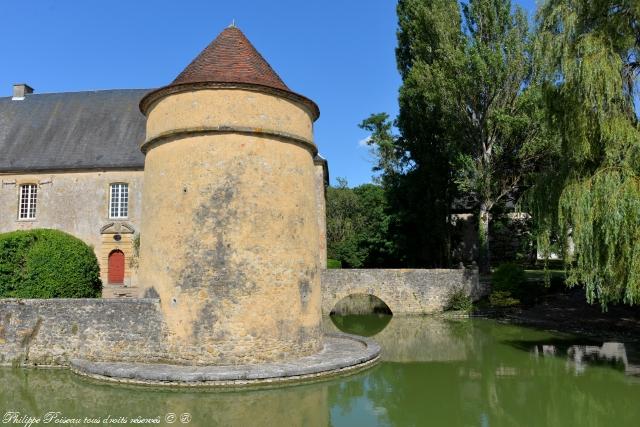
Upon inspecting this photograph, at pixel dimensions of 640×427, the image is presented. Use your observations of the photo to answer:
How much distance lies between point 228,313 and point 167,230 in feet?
6.62

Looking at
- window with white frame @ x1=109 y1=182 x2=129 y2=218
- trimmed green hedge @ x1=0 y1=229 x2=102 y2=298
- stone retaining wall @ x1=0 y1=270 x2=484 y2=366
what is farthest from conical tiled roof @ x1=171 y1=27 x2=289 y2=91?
window with white frame @ x1=109 y1=182 x2=129 y2=218

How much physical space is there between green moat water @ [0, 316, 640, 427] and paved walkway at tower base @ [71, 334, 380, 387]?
211mm

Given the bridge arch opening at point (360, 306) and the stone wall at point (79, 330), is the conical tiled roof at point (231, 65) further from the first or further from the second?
the bridge arch opening at point (360, 306)

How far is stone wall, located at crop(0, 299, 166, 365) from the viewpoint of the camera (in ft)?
33.2

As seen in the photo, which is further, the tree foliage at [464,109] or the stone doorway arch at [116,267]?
the stone doorway arch at [116,267]

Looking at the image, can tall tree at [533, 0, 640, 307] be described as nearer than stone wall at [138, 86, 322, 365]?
Yes

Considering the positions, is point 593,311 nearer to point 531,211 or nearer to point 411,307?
point 411,307

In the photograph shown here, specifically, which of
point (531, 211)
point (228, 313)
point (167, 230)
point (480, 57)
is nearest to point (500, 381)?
point (531, 211)

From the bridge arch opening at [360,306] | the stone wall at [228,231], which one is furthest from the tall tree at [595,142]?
the bridge arch opening at [360,306]

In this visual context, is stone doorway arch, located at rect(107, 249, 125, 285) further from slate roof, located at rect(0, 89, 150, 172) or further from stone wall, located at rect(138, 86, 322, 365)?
stone wall, located at rect(138, 86, 322, 365)

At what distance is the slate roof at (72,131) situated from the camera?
22047 mm

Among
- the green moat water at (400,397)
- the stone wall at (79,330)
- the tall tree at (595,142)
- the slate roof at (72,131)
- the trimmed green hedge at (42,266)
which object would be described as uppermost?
the slate roof at (72,131)

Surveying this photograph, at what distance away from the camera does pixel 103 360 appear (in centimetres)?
1022

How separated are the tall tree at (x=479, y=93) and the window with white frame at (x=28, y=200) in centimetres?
1668
